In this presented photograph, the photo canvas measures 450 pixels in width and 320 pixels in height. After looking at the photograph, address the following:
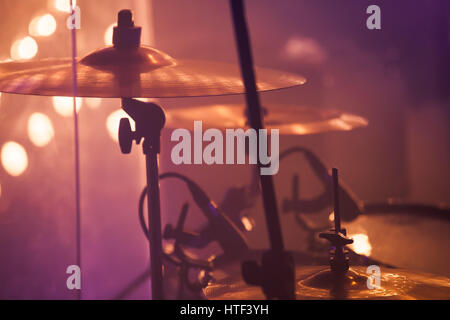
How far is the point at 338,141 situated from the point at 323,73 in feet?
1.11

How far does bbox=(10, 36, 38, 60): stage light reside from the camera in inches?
45.4

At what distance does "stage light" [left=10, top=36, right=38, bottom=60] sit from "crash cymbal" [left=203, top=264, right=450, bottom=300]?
756mm

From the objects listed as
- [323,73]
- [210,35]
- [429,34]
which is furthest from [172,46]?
[429,34]

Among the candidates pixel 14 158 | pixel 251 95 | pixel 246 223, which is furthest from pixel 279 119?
pixel 251 95

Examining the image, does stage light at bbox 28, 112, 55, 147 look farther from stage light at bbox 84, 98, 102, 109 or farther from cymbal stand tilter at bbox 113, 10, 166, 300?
cymbal stand tilter at bbox 113, 10, 166, 300

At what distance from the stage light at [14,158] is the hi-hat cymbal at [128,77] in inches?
12.2

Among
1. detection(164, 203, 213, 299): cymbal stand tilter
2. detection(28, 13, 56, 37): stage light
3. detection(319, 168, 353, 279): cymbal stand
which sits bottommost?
detection(164, 203, 213, 299): cymbal stand tilter

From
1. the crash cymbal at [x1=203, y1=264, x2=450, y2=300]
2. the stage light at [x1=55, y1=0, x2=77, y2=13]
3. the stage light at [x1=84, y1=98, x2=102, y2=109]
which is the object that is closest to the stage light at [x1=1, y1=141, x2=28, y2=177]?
the stage light at [x1=55, y1=0, x2=77, y2=13]

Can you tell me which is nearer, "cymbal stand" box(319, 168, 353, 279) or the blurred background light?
"cymbal stand" box(319, 168, 353, 279)

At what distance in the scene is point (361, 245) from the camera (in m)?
1.14

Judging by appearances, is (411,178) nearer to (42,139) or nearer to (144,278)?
(144,278)

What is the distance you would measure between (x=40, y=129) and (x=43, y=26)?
10.4 inches

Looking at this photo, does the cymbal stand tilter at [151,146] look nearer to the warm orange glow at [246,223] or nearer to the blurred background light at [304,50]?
the warm orange glow at [246,223]

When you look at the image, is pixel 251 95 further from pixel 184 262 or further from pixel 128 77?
pixel 184 262
